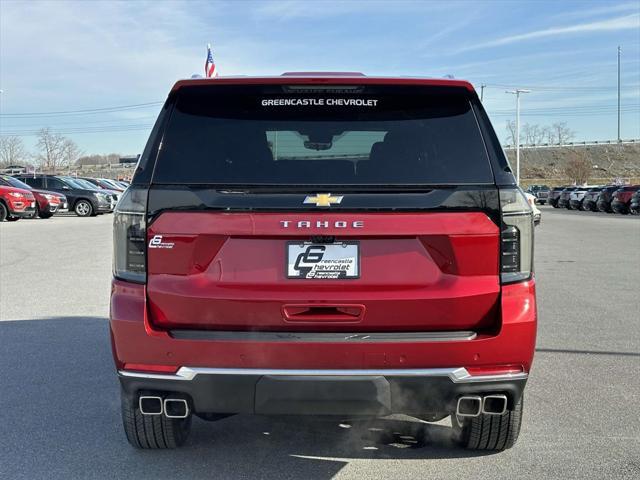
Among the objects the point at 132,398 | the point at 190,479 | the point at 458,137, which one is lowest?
the point at 190,479

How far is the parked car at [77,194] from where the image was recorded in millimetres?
33156

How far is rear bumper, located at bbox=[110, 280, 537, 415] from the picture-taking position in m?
3.41

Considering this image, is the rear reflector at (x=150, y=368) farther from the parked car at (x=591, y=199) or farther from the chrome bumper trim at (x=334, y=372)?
the parked car at (x=591, y=199)

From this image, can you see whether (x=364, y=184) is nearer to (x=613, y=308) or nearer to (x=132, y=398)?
(x=132, y=398)

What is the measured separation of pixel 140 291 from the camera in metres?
3.54

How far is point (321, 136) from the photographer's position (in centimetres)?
373

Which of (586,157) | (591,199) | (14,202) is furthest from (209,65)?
(586,157)

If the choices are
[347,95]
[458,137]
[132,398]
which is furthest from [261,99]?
[132,398]

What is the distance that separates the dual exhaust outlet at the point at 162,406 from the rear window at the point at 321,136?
1051 millimetres

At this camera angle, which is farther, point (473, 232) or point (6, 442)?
point (6, 442)

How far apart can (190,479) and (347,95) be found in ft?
6.96

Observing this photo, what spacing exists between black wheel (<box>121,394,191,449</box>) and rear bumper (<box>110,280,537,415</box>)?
61cm

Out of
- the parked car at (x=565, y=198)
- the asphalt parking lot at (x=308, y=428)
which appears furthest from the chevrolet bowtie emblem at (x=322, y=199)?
the parked car at (x=565, y=198)

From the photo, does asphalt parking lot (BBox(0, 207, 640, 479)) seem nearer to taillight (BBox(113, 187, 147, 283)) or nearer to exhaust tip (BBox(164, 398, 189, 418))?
exhaust tip (BBox(164, 398, 189, 418))
